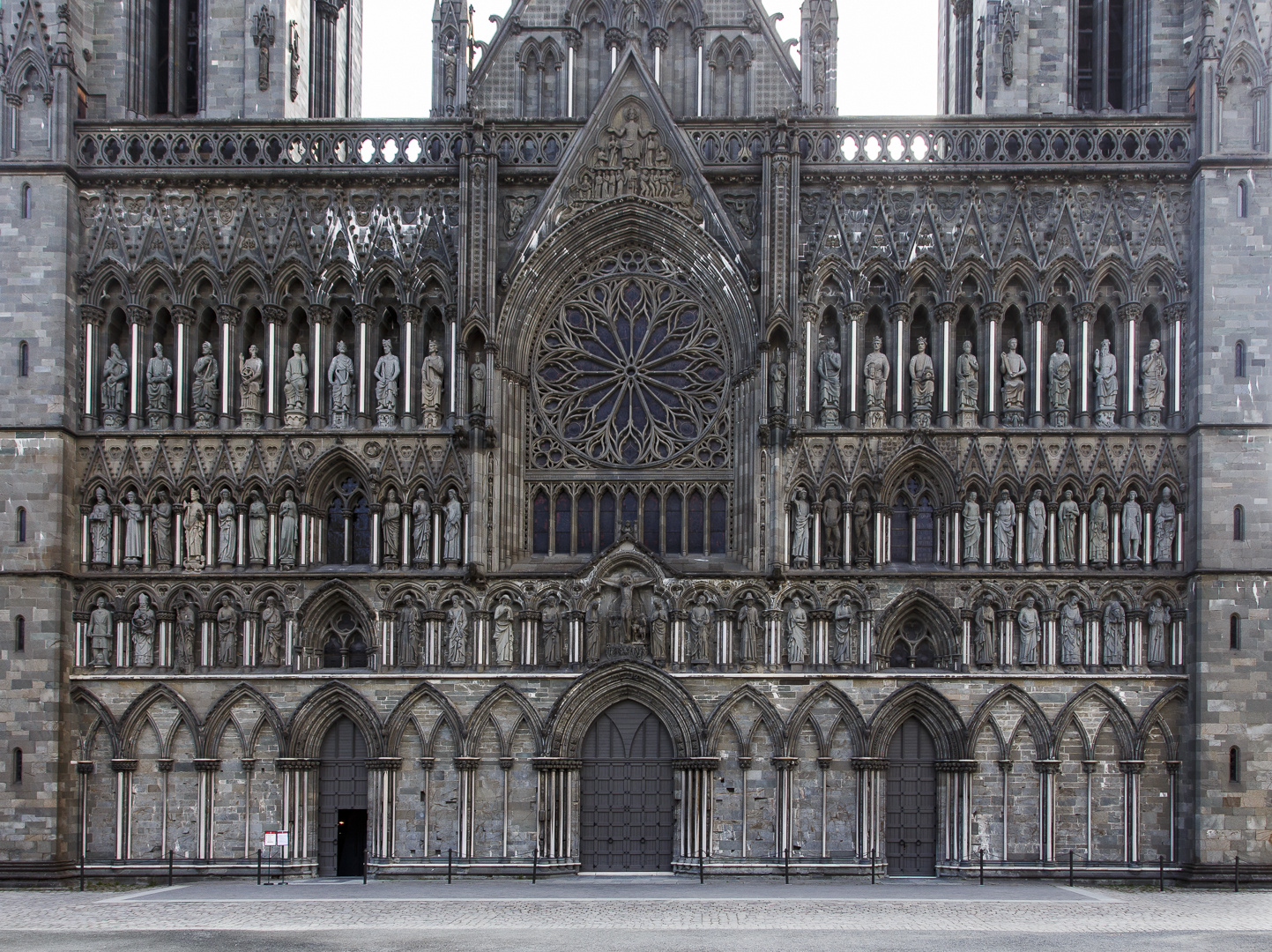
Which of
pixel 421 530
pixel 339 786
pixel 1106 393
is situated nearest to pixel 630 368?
pixel 421 530

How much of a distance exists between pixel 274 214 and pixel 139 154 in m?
3.51

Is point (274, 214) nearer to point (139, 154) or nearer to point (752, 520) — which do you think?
point (139, 154)

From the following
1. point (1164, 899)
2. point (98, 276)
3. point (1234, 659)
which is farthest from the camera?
point (98, 276)

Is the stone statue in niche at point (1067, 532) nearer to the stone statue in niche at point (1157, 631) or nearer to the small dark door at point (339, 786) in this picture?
the stone statue in niche at point (1157, 631)

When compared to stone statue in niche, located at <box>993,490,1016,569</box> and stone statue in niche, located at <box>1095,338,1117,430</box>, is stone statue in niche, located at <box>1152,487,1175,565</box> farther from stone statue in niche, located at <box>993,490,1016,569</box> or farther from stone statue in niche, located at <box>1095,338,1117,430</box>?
stone statue in niche, located at <box>993,490,1016,569</box>

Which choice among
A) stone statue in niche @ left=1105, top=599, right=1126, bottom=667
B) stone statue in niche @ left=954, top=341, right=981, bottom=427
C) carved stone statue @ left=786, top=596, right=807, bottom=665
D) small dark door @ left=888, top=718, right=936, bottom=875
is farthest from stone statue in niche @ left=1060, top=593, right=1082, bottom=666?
carved stone statue @ left=786, top=596, right=807, bottom=665

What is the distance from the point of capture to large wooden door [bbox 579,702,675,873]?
33.4 metres

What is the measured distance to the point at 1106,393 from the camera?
33.9 m

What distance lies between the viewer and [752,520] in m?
33.6

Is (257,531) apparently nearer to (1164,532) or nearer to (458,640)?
(458,640)

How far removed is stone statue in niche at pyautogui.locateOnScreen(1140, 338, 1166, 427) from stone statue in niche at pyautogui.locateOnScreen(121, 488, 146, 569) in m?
23.4

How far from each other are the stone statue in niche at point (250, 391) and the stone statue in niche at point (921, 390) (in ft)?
50.2

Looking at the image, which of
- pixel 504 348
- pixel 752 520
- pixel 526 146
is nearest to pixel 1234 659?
pixel 752 520

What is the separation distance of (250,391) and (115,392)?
3219 millimetres
